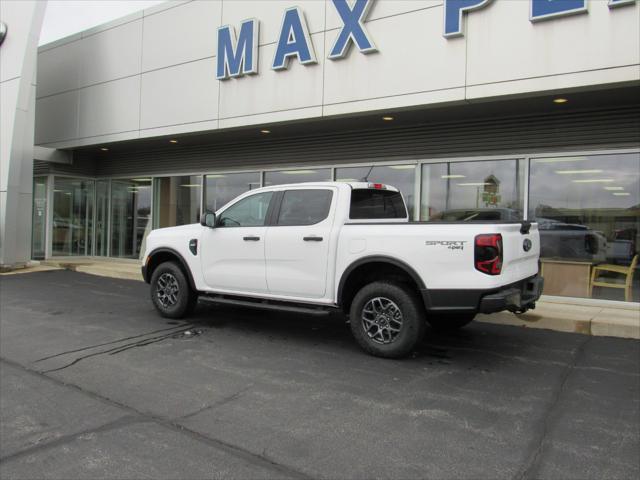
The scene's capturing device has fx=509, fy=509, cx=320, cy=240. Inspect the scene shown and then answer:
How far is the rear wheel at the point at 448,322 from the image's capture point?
6.46m

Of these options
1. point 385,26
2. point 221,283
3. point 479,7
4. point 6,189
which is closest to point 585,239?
point 479,7

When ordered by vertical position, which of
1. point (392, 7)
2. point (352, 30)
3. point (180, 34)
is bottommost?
point (352, 30)

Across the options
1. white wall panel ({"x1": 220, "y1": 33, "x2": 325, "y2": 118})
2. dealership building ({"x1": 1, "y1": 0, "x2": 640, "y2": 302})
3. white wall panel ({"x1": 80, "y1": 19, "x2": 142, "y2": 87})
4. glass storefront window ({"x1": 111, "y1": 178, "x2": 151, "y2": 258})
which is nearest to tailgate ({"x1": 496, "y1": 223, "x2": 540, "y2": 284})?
dealership building ({"x1": 1, "y1": 0, "x2": 640, "y2": 302})

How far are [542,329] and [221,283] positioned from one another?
180 inches

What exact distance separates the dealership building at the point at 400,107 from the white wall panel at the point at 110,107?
0.05 metres

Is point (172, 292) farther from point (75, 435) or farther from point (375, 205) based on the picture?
point (75, 435)

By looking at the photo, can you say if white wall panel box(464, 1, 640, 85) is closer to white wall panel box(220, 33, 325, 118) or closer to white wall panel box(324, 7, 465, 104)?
white wall panel box(324, 7, 465, 104)

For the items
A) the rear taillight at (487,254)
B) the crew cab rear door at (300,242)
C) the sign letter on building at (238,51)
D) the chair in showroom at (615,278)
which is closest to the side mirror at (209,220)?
the crew cab rear door at (300,242)

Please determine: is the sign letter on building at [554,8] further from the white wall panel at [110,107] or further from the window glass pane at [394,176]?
the white wall panel at [110,107]

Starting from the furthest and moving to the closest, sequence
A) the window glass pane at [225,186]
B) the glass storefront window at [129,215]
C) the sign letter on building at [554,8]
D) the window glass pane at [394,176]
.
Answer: the glass storefront window at [129,215], the window glass pane at [225,186], the window glass pane at [394,176], the sign letter on building at [554,8]

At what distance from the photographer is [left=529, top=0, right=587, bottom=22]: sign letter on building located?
7066mm

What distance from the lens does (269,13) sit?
10.3m

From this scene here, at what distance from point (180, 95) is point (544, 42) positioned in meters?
7.87

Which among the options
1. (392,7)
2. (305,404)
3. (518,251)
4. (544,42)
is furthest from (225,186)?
(305,404)
